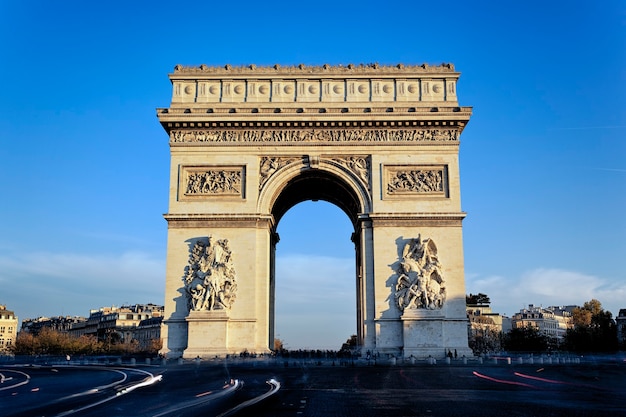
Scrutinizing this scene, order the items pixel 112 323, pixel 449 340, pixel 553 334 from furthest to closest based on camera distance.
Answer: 1. pixel 553 334
2. pixel 112 323
3. pixel 449 340

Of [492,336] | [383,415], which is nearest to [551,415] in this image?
[383,415]

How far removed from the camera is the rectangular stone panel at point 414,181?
1289 inches

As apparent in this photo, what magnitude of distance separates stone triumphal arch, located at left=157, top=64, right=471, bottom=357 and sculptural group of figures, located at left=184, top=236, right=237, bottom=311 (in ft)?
0.17

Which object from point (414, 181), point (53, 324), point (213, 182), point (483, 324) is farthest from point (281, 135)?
point (53, 324)

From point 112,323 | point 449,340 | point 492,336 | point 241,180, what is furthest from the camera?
point 112,323

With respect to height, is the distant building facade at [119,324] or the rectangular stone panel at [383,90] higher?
the rectangular stone panel at [383,90]

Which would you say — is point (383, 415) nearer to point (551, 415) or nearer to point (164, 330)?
point (551, 415)

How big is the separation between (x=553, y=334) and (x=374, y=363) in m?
105

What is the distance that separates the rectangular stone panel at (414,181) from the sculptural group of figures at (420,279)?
2345mm

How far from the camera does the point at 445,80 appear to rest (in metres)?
33.9

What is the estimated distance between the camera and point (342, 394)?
15.7 metres

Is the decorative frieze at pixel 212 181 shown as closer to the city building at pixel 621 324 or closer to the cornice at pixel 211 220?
the cornice at pixel 211 220

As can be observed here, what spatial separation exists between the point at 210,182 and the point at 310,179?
5173 millimetres

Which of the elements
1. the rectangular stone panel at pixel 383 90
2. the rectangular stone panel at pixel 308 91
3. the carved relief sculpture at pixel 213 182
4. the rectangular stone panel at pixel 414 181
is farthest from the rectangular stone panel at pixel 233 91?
the rectangular stone panel at pixel 414 181
